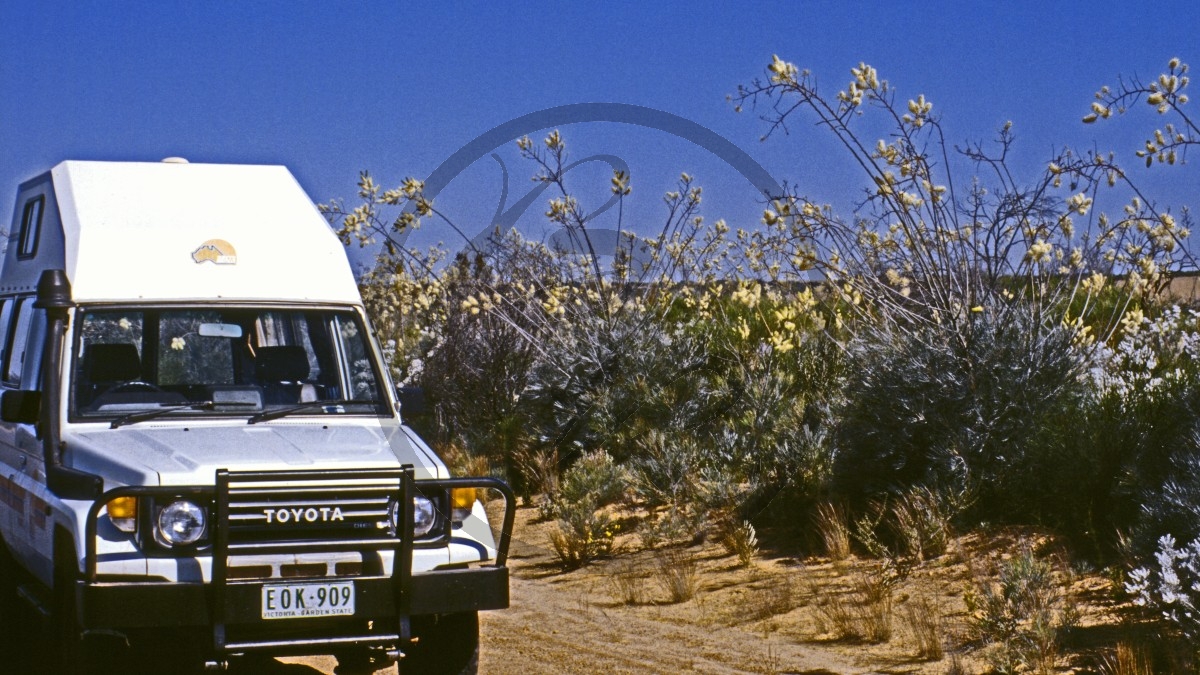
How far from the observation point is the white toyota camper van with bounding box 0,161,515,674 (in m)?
5.79

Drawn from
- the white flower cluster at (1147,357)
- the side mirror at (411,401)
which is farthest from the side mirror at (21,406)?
the white flower cluster at (1147,357)

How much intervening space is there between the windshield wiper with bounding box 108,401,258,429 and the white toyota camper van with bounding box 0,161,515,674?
0.04ft

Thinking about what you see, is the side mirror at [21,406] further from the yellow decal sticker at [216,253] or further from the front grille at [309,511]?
the front grille at [309,511]

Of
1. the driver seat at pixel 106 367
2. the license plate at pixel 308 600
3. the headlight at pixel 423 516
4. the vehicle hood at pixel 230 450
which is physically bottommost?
the license plate at pixel 308 600

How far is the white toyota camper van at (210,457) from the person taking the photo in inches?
228

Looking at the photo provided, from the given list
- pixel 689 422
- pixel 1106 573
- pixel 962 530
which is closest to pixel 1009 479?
pixel 962 530

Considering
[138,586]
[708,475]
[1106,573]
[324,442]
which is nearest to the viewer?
[138,586]

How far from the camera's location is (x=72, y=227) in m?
7.08

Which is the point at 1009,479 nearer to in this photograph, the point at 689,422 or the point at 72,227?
the point at 689,422

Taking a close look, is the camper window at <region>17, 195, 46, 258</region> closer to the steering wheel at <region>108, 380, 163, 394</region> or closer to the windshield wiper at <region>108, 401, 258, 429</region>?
the steering wheel at <region>108, 380, 163, 394</region>

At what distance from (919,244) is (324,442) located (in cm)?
552

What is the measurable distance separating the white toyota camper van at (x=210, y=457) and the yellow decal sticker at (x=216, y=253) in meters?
0.01

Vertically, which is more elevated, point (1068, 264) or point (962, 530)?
point (1068, 264)

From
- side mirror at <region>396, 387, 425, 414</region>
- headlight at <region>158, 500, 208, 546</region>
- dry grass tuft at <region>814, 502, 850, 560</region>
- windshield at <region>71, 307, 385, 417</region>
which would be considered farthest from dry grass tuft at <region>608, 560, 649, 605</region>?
headlight at <region>158, 500, 208, 546</region>
